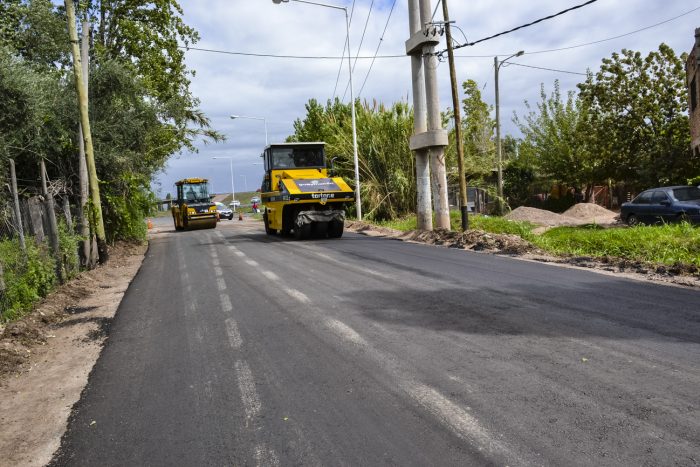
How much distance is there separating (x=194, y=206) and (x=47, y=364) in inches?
984

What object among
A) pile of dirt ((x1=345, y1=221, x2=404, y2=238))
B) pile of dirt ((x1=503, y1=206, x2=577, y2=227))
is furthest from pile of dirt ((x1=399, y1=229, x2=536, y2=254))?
pile of dirt ((x1=503, y1=206, x2=577, y2=227))

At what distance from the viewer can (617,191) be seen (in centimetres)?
3509

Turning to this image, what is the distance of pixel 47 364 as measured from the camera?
18.9ft

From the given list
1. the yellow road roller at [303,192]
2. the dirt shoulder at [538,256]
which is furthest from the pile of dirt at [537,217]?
the yellow road roller at [303,192]

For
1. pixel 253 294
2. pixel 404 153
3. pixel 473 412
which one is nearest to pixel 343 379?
pixel 473 412

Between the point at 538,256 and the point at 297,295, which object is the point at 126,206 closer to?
the point at 297,295

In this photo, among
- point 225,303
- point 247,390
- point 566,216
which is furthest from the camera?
point 566,216

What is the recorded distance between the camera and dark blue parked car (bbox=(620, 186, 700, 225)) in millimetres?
15984

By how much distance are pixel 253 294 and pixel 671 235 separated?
9.26 meters

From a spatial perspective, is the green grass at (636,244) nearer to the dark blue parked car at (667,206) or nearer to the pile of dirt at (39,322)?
the dark blue parked car at (667,206)

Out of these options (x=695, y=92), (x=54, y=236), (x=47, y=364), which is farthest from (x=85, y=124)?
(x=695, y=92)

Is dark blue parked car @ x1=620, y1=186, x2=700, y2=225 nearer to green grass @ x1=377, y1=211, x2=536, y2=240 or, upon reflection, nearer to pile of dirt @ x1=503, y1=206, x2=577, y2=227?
green grass @ x1=377, y1=211, x2=536, y2=240

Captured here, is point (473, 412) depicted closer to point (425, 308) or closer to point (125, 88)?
point (425, 308)

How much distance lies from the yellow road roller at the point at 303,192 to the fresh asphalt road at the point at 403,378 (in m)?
8.74
